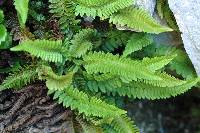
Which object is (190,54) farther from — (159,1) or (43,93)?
(43,93)

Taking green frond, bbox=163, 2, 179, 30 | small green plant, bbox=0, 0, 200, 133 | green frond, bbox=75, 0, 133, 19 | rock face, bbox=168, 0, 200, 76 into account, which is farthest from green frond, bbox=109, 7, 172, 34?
green frond, bbox=163, 2, 179, 30

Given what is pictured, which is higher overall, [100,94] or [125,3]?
[125,3]

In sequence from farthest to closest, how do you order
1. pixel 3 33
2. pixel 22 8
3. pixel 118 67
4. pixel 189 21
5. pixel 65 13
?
pixel 189 21, pixel 65 13, pixel 118 67, pixel 3 33, pixel 22 8

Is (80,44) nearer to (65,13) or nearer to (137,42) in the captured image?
(65,13)

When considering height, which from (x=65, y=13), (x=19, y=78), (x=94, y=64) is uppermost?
(x=65, y=13)

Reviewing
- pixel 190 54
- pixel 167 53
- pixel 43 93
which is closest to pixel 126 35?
pixel 167 53

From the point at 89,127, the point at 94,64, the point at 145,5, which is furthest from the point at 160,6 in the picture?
the point at 89,127

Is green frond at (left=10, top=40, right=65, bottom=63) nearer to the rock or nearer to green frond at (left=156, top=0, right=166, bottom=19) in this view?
the rock
